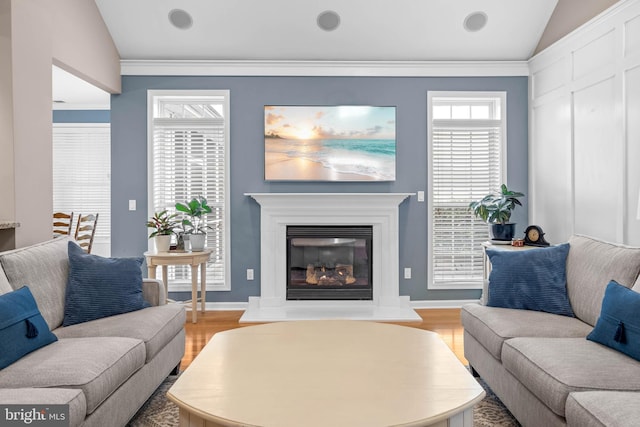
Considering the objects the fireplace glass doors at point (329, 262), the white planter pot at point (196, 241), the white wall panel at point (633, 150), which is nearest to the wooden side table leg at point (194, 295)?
the white planter pot at point (196, 241)

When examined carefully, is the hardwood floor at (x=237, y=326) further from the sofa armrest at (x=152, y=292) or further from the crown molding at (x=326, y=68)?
the crown molding at (x=326, y=68)

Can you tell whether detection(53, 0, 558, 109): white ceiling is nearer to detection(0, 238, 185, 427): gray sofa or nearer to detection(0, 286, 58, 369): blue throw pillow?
detection(0, 238, 185, 427): gray sofa

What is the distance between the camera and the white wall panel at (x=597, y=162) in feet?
11.3

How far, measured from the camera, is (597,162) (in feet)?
12.0

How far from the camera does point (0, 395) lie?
158 centimetres

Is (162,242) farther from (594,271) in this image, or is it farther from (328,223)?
(594,271)

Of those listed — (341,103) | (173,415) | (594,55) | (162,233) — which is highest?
(594,55)

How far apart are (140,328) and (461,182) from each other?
3675mm

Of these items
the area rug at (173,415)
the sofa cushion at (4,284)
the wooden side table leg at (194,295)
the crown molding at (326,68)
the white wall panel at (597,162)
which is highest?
the crown molding at (326,68)

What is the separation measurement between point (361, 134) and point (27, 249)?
322cm

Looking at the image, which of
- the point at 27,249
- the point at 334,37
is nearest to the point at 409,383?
the point at 27,249

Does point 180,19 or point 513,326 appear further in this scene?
point 180,19

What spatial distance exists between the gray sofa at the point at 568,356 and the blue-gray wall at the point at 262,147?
192 centimetres

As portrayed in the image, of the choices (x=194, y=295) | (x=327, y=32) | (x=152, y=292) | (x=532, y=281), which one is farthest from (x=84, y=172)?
(x=532, y=281)
